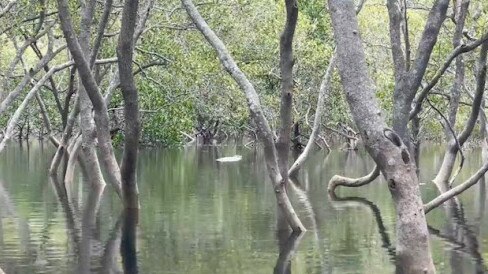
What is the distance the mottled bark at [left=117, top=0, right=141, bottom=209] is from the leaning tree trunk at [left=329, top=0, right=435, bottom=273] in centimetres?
695

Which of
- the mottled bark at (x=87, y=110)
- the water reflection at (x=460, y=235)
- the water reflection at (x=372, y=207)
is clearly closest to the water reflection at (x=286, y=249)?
the water reflection at (x=372, y=207)

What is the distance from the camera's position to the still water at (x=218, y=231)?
42.9 ft

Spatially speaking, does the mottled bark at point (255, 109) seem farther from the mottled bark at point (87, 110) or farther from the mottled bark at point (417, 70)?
the mottled bark at point (87, 110)

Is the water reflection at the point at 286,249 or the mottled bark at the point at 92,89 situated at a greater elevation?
the mottled bark at the point at 92,89

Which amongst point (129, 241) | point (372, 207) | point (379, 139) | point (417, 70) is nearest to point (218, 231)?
point (129, 241)

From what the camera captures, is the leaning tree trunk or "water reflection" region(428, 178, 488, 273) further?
"water reflection" region(428, 178, 488, 273)

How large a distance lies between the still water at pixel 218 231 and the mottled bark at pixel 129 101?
0.84 m

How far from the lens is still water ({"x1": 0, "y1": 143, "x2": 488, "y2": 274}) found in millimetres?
13062

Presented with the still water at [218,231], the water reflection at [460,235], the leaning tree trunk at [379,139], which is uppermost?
the leaning tree trunk at [379,139]

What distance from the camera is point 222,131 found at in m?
73.4

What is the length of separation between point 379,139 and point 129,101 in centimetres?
822

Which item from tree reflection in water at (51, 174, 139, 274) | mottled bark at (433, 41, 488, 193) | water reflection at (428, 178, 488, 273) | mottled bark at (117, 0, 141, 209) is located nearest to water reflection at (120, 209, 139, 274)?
tree reflection in water at (51, 174, 139, 274)

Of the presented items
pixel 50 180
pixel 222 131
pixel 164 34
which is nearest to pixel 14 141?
pixel 222 131

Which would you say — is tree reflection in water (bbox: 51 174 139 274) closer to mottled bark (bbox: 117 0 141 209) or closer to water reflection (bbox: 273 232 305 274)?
mottled bark (bbox: 117 0 141 209)
